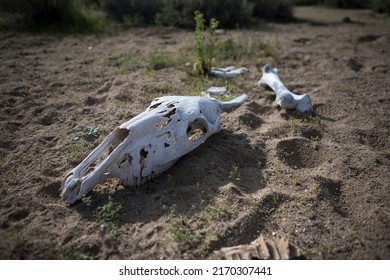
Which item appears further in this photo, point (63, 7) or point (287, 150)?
point (63, 7)

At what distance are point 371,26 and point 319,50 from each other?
7.67ft

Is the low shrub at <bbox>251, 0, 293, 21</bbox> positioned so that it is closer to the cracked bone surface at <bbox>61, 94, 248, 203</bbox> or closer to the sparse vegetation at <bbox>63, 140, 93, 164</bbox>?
the cracked bone surface at <bbox>61, 94, 248, 203</bbox>

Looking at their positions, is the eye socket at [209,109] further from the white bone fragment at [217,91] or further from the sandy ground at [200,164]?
the white bone fragment at [217,91]

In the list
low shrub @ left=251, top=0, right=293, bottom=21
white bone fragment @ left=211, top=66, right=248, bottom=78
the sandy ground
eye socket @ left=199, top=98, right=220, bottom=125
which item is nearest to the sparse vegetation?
the sandy ground

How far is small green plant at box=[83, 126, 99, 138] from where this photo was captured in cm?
344

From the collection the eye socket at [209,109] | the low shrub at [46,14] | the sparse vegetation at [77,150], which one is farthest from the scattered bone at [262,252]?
the low shrub at [46,14]

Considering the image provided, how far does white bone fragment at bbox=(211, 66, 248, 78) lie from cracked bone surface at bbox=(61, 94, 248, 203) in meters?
1.99

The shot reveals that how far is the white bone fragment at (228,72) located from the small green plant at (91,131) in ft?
6.84

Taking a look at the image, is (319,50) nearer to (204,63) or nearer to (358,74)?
(358,74)

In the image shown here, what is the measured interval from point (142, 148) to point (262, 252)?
3.71ft

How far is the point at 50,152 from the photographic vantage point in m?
3.21

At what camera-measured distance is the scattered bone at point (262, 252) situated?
2230mm
